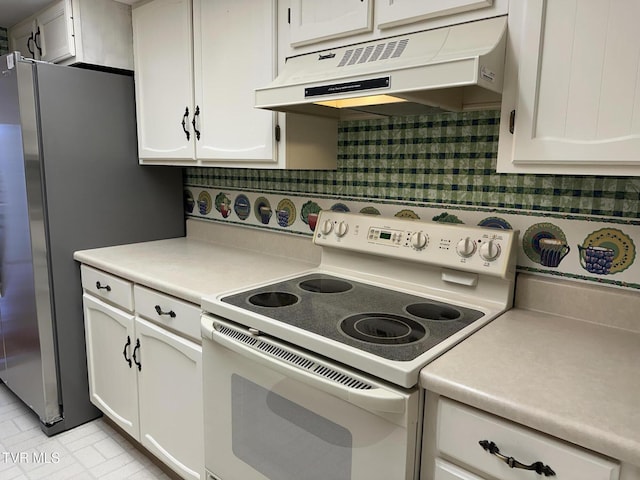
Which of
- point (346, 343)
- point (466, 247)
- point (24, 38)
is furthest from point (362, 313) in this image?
point (24, 38)

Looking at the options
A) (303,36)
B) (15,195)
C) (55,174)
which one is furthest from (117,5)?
(303,36)

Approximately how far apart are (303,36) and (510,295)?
Answer: 106cm

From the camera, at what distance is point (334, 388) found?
1068mm

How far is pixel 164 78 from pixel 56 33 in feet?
1.98

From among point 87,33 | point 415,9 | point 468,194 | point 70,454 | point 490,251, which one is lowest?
point 70,454

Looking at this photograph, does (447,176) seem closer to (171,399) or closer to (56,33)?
(171,399)

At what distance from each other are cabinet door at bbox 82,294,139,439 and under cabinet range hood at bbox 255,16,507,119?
1.16 meters

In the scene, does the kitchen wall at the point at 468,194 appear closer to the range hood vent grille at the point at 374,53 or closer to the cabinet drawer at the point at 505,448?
the range hood vent grille at the point at 374,53

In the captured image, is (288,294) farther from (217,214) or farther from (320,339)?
(217,214)

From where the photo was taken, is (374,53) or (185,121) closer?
(374,53)

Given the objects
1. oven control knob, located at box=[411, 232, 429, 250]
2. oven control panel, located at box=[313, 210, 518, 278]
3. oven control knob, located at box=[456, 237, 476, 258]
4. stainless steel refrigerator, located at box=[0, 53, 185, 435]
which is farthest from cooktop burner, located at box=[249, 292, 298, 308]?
stainless steel refrigerator, located at box=[0, 53, 185, 435]

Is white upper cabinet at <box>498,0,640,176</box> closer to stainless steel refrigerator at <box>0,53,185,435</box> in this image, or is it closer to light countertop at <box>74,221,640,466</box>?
light countertop at <box>74,221,640,466</box>

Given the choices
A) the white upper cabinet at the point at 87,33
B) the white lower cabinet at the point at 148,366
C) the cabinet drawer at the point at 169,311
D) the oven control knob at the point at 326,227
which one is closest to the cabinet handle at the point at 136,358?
the white lower cabinet at the point at 148,366

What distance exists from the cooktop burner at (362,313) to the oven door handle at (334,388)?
9 cm
